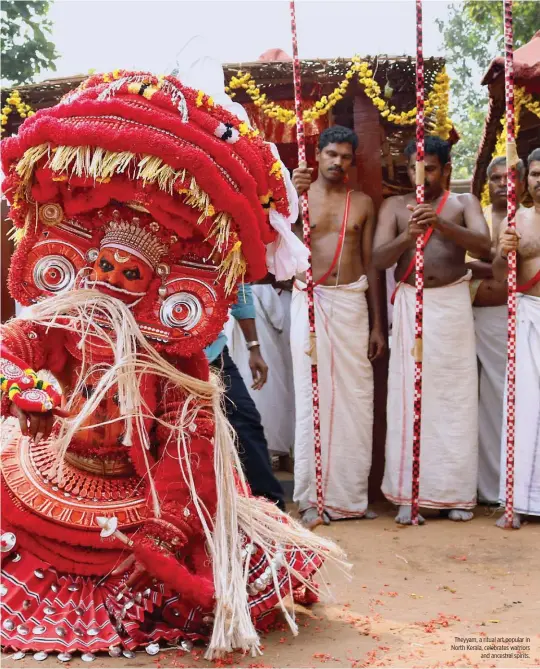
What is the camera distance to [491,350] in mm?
6277

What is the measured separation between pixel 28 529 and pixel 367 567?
79.1 inches

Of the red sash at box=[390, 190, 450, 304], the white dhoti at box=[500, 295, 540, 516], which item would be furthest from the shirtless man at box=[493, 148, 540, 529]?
the red sash at box=[390, 190, 450, 304]

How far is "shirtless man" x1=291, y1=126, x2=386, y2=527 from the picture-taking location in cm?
581

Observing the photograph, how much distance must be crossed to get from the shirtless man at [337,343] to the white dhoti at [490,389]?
88 cm

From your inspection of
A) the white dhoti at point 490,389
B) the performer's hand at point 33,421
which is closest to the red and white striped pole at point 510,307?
the white dhoti at point 490,389

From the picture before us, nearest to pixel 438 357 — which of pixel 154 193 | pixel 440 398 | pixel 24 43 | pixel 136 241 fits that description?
pixel 440 398

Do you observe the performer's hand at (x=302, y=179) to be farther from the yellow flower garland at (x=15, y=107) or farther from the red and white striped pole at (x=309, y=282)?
the yellow flower garland at (x=15, y=107)

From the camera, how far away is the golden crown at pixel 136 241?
322cm

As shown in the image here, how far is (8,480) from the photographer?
10.5ft

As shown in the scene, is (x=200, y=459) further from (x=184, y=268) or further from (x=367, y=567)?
(x=367, y=567)

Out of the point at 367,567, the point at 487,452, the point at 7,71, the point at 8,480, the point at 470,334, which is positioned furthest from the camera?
the point at 7,71

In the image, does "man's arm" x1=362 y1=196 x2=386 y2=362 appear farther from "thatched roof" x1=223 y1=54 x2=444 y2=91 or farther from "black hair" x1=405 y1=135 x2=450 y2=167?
"thatched roof" x1=223 y1=54 x2=444 y2=91

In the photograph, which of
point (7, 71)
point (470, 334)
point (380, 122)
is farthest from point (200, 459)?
point (7, 71)

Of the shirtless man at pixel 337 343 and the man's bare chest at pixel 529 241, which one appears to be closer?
the man's bare chest at pixel 529 241
